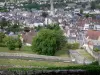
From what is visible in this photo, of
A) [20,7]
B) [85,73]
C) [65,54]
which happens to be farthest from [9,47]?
[20,7]

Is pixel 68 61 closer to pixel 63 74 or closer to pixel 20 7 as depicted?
pixel 63 74

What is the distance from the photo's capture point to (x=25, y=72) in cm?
872

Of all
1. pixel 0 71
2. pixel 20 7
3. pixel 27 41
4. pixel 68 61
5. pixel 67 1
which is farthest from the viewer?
pixel 67 1

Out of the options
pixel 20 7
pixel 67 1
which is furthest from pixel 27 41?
pixel 67 1

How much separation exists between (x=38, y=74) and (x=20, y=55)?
10842mm

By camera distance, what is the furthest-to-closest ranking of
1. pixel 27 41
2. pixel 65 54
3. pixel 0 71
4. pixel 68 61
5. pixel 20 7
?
1. pixel 20 7
2. pixel 27 41
3. pixel 65 54
4. pixel 68 61
5. pixel 0 71

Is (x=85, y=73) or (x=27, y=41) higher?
(x=85, y=73)

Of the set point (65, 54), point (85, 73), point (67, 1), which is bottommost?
point (67, 1)

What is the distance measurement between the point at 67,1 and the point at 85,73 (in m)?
101

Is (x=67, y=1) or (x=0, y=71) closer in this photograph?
(x=0, y=71)

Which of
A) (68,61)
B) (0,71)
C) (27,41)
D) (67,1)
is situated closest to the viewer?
(0,71)

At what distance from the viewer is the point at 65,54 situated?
22.6m

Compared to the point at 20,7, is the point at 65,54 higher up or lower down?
higher up

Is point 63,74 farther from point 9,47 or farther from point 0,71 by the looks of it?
point 9,47
